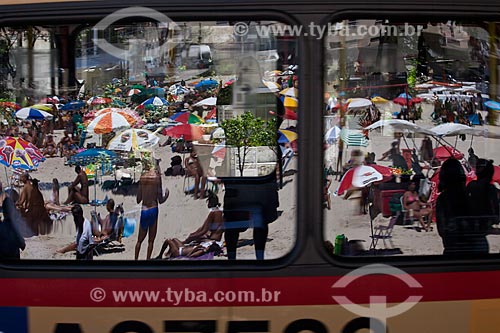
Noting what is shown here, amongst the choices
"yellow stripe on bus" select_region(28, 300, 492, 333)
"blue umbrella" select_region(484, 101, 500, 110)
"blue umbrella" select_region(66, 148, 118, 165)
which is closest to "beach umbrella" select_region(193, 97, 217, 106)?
"blue umbrella" select_region(66, 148, 118, 165)

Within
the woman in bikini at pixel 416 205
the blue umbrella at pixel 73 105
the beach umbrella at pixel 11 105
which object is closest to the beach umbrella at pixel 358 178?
the woman in bikini at pixel 416 205

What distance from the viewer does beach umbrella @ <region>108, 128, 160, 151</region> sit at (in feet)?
10.5

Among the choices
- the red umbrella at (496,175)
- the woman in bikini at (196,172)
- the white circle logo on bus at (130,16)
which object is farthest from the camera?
the red umbrella at (496,175)

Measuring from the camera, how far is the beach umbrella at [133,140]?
321cm

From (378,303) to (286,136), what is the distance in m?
0.89

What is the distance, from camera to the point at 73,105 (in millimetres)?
3232

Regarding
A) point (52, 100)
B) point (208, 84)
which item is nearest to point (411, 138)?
point (208, 84)

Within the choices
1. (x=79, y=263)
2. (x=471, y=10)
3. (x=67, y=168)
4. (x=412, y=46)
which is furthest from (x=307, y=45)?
(x=79, y=263)

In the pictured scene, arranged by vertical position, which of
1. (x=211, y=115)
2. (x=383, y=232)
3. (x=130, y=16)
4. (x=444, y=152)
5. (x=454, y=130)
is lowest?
(x=383, y=232)

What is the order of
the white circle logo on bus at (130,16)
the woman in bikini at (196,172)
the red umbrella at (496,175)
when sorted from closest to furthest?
1. the white circle logo on bus at (130,16)
2. the woman in bikini at (196,172)
3. the red umbrella at (496,175)

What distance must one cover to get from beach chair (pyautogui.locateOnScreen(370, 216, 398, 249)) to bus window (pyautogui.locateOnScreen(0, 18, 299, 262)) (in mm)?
397

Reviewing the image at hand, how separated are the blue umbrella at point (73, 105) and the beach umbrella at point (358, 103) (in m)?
1.26

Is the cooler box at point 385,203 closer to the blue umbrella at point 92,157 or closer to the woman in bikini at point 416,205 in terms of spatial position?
the woman in bikini at point 416,205

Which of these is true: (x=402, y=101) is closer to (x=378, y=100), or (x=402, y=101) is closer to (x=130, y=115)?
(x=378, y=100)
